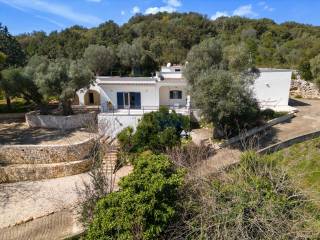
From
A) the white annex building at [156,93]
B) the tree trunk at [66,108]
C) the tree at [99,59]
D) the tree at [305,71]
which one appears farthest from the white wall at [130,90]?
the tree at [305,71]

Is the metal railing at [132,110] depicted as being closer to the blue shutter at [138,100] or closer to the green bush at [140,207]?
the blue shutter at [138,100]

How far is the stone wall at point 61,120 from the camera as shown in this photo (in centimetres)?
2844

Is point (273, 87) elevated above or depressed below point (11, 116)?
above

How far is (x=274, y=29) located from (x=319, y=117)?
2618 inches

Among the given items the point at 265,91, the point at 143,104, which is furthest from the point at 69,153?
the point at 265,91

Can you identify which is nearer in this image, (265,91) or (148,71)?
(265,91)

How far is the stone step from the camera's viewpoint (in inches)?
833

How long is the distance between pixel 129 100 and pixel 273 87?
599 inches

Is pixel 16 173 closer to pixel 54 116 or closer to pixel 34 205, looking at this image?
pixel 34 205

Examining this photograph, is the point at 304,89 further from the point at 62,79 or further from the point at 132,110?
the point at 62,79

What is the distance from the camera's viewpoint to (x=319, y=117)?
1161 inches

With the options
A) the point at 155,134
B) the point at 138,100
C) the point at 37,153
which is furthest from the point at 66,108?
the point at 155,134

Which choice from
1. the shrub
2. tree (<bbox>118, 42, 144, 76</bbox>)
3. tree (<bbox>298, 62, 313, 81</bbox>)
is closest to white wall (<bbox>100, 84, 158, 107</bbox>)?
the shrub

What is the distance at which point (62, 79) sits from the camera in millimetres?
27938
